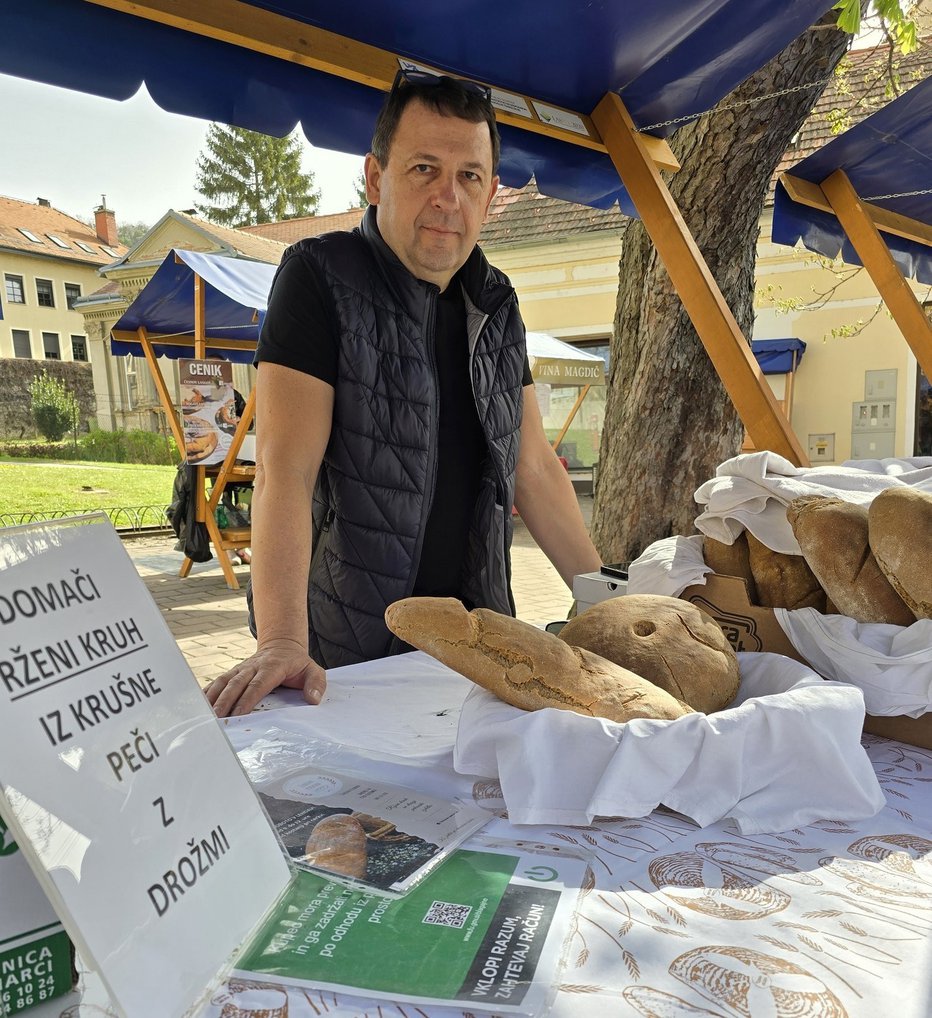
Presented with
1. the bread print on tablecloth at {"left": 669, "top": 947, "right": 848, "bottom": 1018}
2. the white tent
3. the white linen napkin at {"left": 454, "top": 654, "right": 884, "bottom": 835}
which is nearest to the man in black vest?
the white linen napkin at {"left": 454, "top": 654, "right": 884, "bottom": 835}

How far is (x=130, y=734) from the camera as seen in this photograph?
0.54m

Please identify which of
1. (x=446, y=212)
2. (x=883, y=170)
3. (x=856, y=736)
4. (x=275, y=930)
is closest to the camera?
(x=275, y=930)

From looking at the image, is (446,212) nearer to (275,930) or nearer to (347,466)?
(347,466)

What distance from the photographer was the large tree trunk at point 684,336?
3.24 metres

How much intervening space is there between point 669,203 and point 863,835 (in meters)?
1.74

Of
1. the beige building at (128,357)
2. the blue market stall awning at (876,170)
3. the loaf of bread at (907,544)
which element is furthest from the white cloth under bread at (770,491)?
the beige building at (128,357)

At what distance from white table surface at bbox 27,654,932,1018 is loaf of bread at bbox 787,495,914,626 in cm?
20

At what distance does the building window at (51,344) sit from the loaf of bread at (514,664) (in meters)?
33.3

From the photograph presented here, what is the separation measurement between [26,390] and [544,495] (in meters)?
22.2

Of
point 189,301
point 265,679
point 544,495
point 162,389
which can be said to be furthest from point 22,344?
point 265,679

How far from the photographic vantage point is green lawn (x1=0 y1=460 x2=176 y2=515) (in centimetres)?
1238

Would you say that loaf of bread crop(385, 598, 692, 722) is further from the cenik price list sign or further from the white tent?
the white tent

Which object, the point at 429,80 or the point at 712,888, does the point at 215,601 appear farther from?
the point at 712,888

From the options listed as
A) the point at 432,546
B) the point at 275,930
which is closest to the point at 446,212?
the point at 432,546
